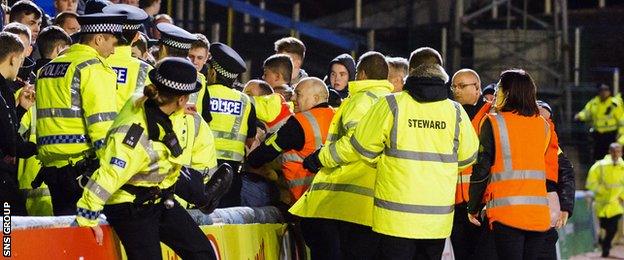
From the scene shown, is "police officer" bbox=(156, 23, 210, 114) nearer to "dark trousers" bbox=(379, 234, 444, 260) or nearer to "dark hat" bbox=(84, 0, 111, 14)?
"dark hat" bbox=(84, 0, 111, 14)

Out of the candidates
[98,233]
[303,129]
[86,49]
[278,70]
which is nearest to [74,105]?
[86,49]

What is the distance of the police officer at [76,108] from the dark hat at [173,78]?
88cm

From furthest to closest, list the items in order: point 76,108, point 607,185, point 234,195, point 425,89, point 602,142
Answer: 1. point 602,142
2. point 607,185
3. point 234,195
4. point 425,89
5. point 76,108

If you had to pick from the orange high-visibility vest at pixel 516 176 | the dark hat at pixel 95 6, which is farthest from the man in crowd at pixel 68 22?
the orange high-visibility vest at pixel 516 176

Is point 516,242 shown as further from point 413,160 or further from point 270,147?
point 270,147

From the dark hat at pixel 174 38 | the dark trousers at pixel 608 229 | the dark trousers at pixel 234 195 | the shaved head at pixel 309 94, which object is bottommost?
the dark trousers at pixel 608 229

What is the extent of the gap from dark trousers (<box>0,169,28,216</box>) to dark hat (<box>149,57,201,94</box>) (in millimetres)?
1710

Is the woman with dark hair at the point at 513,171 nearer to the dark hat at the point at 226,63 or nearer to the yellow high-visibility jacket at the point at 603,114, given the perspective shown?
the dark hat at the point at 226,63

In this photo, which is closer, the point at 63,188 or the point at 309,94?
the point at 63,188

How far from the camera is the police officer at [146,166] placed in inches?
304

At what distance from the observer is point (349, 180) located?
10352 mm

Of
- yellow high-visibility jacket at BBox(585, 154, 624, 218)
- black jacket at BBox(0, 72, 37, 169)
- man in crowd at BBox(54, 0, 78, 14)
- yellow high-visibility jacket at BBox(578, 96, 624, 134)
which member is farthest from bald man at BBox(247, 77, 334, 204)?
yellow high-visibility jacket at BBox(578, 96, 624, 134)

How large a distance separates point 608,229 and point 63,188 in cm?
1558

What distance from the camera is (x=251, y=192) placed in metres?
11.3
